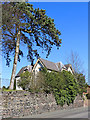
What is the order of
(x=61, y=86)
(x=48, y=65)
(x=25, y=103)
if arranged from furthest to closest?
(x=48, y=65) → (x=61, y=86) → (x=25, y=103)

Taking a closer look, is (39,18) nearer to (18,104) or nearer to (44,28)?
(44,28)

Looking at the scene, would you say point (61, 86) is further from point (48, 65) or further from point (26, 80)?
point (48, 65)

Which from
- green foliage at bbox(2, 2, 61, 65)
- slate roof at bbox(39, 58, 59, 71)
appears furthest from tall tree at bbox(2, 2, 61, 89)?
slate roof at bbox(39, 58, 59, 71)

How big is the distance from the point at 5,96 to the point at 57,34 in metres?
8.24

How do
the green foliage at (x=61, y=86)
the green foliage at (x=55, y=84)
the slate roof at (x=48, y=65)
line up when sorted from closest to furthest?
the green foliage at (x=55, y=84), the green foliage at (x=61, y=86), the slate roof at (x=48, y=65)

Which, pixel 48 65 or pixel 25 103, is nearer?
pixel 25 103

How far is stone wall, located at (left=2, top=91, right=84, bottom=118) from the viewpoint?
12186 mm

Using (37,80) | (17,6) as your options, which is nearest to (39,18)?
(17,6)

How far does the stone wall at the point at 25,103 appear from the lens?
12186 millimetres

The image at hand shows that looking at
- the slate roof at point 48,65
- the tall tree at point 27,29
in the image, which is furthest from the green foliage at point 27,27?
the slate roof at point 48,65

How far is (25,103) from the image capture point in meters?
13.8

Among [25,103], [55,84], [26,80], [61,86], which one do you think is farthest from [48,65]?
[25,103]

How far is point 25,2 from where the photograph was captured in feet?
46.6

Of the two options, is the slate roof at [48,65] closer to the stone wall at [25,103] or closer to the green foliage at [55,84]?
the green foliage at [55,84]
